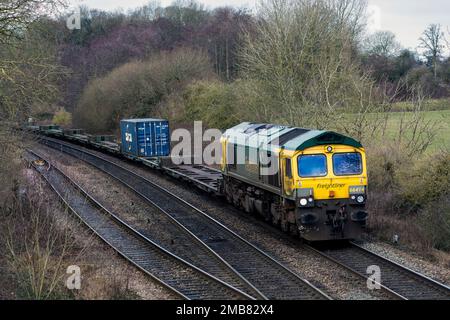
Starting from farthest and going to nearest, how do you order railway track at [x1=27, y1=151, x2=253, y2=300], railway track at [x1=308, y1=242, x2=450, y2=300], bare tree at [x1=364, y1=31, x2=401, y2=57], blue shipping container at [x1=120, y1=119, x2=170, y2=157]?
bare tree at [x1=364, y1=31, x2=401, y2=57]
blue shipping container at [x1=120, y1=119, x2=170, y2=157]
railway track at [x1=27, y1=151, x2=253, y2=300]
railway track at [x1=308, y1=242, x2=450, y2=300]

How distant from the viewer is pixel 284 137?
16.8 m

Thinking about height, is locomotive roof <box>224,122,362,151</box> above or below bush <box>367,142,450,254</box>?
above

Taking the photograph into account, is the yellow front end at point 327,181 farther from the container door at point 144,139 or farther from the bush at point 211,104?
the bush at point 211,104

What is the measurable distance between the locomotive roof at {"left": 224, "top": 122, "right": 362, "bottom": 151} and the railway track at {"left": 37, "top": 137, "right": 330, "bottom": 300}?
8.82 ft

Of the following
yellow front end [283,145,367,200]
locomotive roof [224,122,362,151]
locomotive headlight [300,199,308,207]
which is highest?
locomotive roof [224,122,362,151]

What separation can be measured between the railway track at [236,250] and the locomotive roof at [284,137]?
269 centimetres

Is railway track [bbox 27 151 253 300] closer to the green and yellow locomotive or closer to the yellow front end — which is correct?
the green and yellow locomotive

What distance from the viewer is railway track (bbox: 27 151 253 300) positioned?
12078mm

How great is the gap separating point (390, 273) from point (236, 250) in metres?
4.00

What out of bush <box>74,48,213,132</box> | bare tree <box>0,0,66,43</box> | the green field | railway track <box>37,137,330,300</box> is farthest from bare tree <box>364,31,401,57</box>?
bare tree <box>0,0,66,43</box>

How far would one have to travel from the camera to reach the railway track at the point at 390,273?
11.7 m

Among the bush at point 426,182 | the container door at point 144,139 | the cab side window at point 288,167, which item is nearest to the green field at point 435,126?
the bush at point 426,182

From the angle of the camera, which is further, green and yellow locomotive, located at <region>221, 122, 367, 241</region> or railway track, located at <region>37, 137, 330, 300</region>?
green and yellow locomotive, located at <region>221, 122, 367, 241</region>
